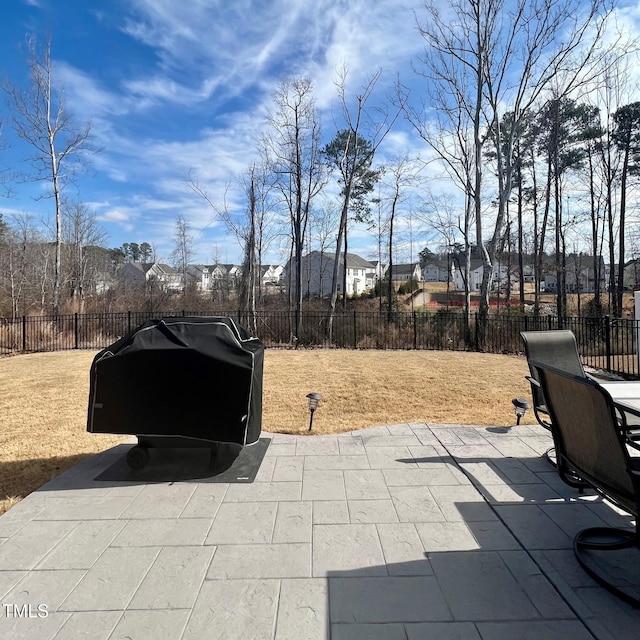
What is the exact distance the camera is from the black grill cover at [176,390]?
283 cm

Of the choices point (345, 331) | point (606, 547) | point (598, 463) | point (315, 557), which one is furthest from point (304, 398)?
point (345, 331)

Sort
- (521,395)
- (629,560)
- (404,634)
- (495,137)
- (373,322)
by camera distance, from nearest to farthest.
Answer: (404,634) → (629,560) → (521,395) → (495,137) → (373,322)

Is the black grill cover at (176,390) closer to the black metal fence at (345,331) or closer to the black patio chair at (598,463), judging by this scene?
the black patio chair at (598,463)

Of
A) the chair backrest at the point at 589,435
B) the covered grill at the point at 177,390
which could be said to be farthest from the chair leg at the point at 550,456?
the covered grill at the point at 177,390

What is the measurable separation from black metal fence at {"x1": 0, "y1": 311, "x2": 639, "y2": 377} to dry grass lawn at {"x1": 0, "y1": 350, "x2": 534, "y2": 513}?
5.45ft

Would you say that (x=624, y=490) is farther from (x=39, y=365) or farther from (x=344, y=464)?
(x=39, y=365)

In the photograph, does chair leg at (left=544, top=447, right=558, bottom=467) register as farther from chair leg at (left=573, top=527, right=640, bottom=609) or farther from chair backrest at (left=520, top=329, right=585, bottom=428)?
chair leg at (left=573, top=527, right=640, bottom=609)

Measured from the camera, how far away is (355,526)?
7.63ft

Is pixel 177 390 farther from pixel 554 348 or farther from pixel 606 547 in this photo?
pixel 554 348

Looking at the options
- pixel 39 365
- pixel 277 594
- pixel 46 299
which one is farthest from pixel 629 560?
pixel 46 299

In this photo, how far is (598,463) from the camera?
1.79 meters

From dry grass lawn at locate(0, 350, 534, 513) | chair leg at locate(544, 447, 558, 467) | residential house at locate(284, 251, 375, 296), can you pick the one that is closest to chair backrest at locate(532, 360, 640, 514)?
chair leg at locate(544, 447, 558, 467)

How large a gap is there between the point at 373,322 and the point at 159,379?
1107 centimetres

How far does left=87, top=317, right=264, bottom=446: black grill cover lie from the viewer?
2830 mm
